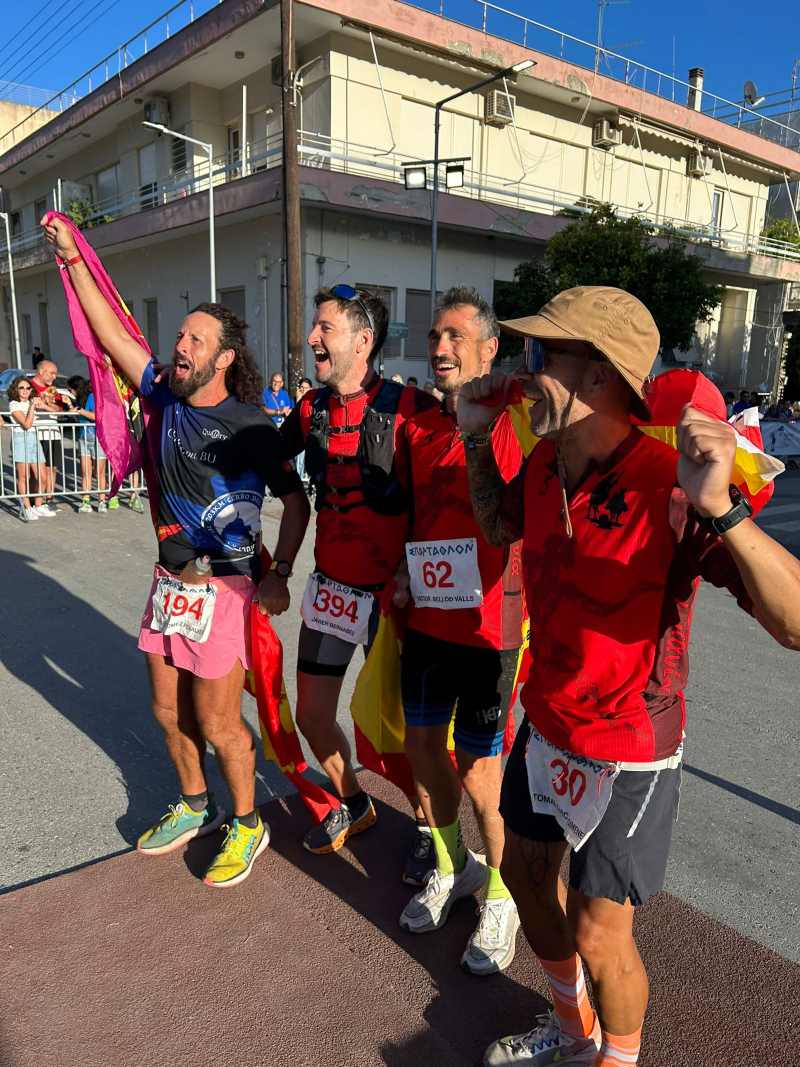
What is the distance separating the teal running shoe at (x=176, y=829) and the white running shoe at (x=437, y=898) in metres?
0.97

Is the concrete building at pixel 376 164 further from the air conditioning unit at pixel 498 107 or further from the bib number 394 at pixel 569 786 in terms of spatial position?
the bib number 394 at pixel 569 786

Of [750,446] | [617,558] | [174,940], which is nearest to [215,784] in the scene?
[174,940]

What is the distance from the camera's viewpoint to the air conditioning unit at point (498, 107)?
22062 millimetres

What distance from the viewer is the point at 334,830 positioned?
10.5ft

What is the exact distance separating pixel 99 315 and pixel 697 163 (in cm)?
3080

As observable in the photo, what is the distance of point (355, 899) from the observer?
114 inches

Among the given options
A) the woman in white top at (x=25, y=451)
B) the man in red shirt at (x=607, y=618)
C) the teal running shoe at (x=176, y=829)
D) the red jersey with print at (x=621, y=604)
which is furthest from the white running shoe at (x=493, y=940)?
the woman in white top at (x=25, y=451)

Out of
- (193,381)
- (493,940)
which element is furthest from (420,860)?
(193,381)

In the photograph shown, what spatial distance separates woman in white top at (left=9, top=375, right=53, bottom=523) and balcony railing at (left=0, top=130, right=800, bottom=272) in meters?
11.6

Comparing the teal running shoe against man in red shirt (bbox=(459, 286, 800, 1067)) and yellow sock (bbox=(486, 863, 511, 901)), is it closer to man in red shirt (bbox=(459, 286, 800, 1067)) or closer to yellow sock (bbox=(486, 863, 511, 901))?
yellow sock (bbox=(486, 863, 511, 901))

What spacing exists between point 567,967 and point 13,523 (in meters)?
9.16

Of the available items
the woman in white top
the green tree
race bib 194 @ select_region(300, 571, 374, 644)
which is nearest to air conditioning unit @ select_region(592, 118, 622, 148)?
the green tree

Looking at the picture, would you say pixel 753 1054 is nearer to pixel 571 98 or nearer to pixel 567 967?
pixel 567 967

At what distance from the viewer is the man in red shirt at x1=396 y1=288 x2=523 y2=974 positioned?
8.44 feet
